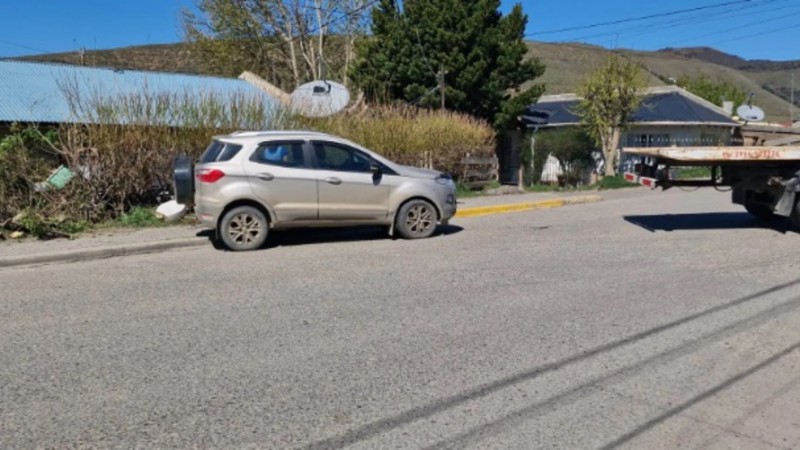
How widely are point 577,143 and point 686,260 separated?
Result: 17.1m

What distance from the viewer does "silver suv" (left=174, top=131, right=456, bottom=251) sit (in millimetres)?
10383

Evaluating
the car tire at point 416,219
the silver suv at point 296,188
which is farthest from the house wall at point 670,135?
the silver suv at point 296,188

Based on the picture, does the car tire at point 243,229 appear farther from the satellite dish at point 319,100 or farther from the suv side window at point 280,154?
the satellite dish at point 319,100

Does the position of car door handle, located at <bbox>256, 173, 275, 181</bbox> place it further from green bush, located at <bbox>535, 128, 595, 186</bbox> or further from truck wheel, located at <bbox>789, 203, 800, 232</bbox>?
green bush, located at <bbox>535, 128, 595, 186</bbox>

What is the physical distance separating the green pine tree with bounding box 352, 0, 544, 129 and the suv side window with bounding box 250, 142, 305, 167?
15.9 metres

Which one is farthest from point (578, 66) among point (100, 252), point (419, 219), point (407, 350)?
point (407, 350)

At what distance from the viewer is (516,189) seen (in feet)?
66.7

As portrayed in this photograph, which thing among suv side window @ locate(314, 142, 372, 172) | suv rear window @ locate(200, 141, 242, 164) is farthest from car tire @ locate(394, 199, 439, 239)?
suv rear window @ locate(200, 141, 242, 164)

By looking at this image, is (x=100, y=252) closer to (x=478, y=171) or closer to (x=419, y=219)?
(x=419, y=219)

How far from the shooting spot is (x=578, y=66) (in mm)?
89062

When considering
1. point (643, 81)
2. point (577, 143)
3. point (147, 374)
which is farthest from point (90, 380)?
point (643, 81)

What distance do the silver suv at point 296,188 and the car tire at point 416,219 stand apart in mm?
16

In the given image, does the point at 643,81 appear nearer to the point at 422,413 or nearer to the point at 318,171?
the point at 318,171

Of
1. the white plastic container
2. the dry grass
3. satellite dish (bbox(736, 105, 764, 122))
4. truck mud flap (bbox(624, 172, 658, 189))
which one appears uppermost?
satellite dish (bbox(736, 105, 764, 122))
